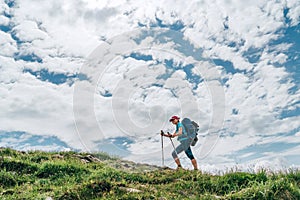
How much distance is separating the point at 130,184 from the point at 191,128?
4.35 meters

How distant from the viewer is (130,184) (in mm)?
10867

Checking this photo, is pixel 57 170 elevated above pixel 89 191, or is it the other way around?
pixel 57 170

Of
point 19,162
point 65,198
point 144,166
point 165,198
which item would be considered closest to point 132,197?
point 165,198

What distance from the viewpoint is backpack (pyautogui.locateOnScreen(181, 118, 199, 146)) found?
1421 cm

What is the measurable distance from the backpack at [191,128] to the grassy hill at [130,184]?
1.98 metres

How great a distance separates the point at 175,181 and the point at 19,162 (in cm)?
693

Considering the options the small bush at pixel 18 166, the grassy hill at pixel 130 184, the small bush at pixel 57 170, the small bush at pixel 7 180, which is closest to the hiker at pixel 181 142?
the grassy hill at pixel 130 184

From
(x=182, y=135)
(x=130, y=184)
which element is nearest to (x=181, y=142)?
(x=182, y=135)

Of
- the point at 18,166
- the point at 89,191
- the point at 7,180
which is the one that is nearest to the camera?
the point at 89,191

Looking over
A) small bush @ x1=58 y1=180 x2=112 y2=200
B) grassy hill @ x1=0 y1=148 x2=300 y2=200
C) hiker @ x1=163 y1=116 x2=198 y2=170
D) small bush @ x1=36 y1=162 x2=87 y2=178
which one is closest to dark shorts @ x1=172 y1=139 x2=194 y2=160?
hiker @ x1=163 y1=116 x2=198 y2=170

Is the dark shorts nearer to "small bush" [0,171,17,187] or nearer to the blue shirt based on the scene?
the blue shirt

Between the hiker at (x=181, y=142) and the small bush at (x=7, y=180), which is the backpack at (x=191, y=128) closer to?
the hiker at (x=181, y=142)

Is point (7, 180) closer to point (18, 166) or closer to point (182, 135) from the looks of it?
point (18, 166)

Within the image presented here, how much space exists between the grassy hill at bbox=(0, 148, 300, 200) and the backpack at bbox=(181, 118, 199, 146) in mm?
1980
